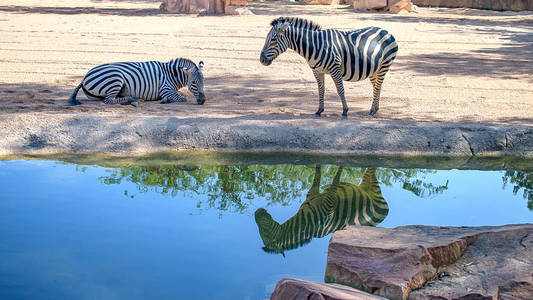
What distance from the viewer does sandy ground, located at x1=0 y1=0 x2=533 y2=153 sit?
26.3ft

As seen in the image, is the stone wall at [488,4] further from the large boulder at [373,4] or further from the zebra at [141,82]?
the zebra at [141,82]

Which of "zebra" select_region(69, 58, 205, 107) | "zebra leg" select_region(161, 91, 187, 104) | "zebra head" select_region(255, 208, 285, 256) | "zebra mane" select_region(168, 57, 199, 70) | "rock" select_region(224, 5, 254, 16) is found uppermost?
"rock" select_region(224, 5, 254, 16)

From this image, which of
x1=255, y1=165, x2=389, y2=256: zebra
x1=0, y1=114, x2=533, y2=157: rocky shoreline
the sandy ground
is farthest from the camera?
the sandy ground

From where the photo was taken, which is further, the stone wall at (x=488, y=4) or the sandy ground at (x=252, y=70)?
the stone wall at (x=488, y=4)

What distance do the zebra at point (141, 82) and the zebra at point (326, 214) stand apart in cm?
344

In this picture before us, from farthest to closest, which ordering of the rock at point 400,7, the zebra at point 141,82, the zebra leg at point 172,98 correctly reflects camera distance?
the rock at point 400,7 → the zebra leg at point 172,98 → the zebra at point 141,82

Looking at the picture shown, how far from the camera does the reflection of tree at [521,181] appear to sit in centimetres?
620

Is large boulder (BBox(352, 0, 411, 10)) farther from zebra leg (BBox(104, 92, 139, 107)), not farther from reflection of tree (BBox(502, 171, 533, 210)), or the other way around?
reflection of tree (BBox(502, 171, 533, 210))

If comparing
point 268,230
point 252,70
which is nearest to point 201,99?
point 252,70

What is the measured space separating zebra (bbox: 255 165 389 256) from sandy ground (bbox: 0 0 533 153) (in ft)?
3.69

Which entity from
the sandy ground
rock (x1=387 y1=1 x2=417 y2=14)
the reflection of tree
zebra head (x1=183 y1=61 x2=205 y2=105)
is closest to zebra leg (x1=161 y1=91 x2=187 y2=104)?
zebra head (x1=183 y1=61 x2=205 y2=105)

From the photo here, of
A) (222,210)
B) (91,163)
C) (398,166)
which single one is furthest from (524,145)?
(91,163)

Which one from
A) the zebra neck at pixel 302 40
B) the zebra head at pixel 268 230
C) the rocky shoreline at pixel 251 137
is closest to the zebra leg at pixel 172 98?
the rocky shoreline at pixel 251 137

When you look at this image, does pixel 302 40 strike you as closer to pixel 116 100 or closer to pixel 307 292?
pixel 116 100
